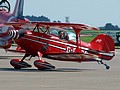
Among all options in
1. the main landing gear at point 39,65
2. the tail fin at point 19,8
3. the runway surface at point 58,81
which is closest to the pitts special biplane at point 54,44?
the main landing gear at point 39,65

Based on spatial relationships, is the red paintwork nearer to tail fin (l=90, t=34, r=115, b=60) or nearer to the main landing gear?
tail fin (l=90, t=34, r=115, b=60)

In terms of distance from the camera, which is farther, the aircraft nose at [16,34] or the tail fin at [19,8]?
the tail fin at [19,8]

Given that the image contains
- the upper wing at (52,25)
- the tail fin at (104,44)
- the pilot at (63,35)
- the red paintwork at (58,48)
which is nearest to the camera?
the upper wing at (52,25)

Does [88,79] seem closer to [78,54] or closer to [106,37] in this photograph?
[78,54]

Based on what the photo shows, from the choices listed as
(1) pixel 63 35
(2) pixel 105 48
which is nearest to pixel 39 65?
(1) pixel 63 35

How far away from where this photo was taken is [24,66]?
82.3 feet

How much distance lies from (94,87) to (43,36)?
8.54 metres

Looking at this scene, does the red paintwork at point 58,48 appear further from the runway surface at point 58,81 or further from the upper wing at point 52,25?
the runway surface at point 58,81

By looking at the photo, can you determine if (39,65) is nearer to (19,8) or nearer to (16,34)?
(16,34)

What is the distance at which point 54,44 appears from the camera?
25.1 m

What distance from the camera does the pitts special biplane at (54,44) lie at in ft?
81.3

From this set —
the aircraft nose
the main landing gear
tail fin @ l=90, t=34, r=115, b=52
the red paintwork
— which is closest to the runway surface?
the main landing gear

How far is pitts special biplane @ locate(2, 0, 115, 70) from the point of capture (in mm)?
24766

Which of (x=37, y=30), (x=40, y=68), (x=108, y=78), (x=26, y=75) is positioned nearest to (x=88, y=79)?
(x=108, y=78)
